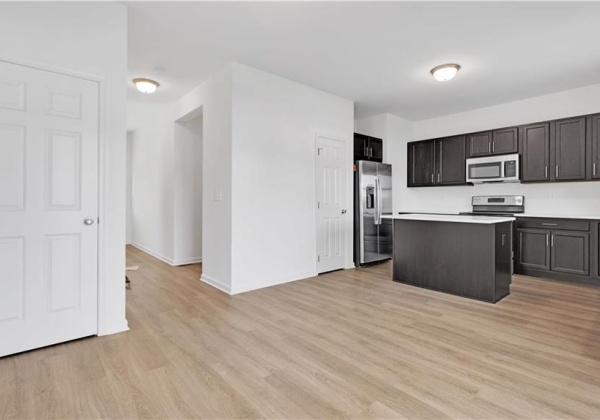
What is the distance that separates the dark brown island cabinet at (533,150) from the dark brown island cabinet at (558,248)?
70 cm

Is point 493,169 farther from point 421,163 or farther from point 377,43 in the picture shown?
point 377,43

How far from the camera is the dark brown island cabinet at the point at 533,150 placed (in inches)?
169

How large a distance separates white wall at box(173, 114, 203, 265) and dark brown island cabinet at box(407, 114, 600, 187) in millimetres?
4266

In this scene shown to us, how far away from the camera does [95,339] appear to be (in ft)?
8.11

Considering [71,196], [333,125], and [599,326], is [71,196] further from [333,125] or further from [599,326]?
[599,326]

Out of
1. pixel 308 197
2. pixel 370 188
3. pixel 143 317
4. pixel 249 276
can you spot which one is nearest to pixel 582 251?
pixel 370 188

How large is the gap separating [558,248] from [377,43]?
3745 millimetres

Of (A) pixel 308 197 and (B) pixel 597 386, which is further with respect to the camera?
(A) pixel 308 197

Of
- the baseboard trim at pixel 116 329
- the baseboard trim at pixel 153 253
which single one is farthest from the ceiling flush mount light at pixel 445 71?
the baseboard trim at pixel 153 253

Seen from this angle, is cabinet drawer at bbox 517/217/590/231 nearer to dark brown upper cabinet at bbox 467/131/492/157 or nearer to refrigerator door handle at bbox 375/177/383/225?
dark brown upper cabinet at bbox 467/131/492/157

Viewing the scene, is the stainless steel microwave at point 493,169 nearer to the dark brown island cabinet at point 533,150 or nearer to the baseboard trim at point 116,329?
the dark brown island cabinet at point 533,150

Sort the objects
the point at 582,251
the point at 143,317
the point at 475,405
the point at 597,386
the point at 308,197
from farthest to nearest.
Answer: the point at 308,197, the point at 582,251, the point at 143,317, the point at 597,386, the point at 475,405

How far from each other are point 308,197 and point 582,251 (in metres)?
3.72

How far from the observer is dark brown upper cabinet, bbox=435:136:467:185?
5.52 metres
